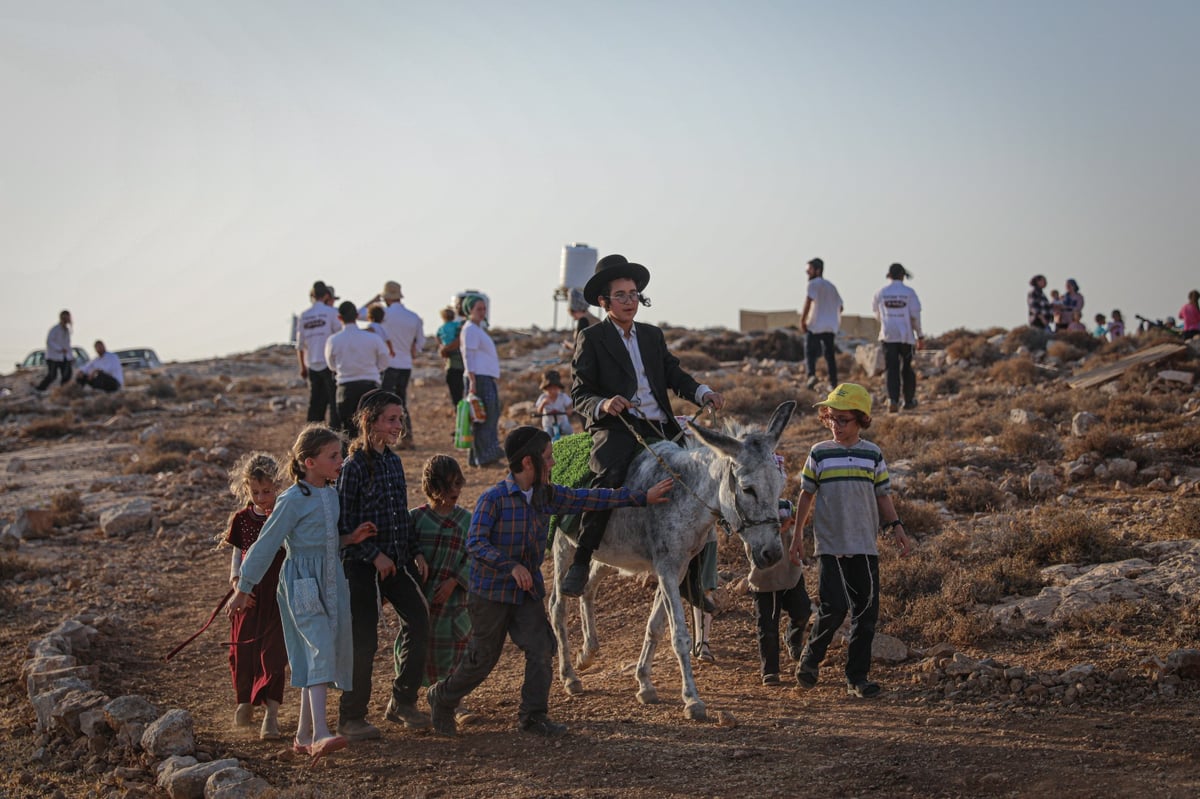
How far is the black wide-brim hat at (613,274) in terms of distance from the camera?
23.6 ft

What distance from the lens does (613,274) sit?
719cm

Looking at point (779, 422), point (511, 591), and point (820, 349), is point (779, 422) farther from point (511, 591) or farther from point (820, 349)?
point (820, 349)

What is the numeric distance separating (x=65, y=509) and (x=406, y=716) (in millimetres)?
9329

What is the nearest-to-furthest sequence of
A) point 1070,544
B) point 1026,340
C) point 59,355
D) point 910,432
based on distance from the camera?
point 1070,544
point 910,432
point 1026,340
point 59,355

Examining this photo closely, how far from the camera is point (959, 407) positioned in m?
17.3

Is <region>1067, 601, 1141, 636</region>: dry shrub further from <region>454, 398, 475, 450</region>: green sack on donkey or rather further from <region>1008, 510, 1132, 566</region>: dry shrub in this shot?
<region>454, 398, 475, 450</region>: green sack on donkey

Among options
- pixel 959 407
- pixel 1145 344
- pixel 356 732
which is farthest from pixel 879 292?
pixel 356 732

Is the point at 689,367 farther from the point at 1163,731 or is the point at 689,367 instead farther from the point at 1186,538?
the point at 1163,731

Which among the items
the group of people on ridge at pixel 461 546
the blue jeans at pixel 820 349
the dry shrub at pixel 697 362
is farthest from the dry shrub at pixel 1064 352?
the group of people on ridge at pixel 461 546

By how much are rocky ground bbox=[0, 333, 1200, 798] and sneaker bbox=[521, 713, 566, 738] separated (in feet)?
0.31

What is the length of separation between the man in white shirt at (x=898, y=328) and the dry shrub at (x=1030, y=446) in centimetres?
364

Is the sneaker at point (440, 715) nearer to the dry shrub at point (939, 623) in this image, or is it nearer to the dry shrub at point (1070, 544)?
the dry shrub at point (939, 623)

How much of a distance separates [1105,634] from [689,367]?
20822mm

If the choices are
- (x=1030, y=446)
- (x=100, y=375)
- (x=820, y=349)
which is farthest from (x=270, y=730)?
(x=100, y=375)
